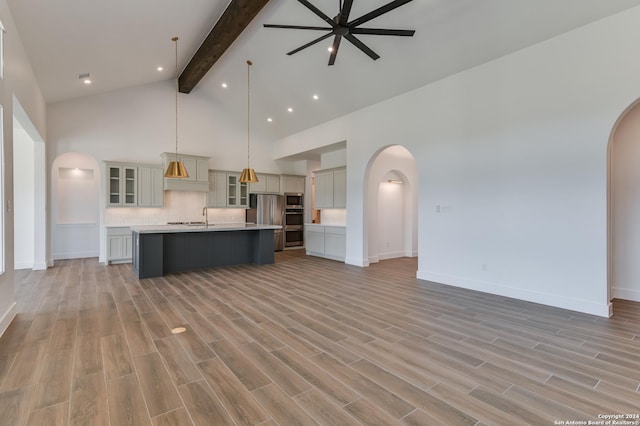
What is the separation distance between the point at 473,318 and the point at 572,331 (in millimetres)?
911

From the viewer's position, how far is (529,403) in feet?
6.53

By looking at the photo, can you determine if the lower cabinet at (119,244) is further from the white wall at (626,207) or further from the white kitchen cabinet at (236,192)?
the white wall at (626,207)

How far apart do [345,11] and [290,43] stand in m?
2.87

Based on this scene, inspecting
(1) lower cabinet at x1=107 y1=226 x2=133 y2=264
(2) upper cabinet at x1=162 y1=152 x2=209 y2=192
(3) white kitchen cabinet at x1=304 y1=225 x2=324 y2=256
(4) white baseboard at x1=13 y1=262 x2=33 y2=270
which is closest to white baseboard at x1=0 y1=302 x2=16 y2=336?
(1) lower cabinet at x1=107 y1=226 x2=133 y2=264

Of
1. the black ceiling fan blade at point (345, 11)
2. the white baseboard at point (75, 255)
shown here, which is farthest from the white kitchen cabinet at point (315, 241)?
the white baseboard at point (75, 255)

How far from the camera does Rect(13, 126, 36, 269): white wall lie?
256 inches

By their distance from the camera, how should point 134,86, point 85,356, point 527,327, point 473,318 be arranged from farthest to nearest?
point 134,86, point 473,318, point 527,327, point 85,356

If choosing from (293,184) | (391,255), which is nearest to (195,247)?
(293,184)

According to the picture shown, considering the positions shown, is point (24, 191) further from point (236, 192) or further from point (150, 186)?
point (236, 192)

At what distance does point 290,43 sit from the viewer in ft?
19.0

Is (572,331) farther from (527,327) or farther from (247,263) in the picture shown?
(247,263)

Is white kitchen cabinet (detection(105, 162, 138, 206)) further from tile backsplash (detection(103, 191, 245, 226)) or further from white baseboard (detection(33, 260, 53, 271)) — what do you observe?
white baseboard (detection(33, 260, 53, 271))

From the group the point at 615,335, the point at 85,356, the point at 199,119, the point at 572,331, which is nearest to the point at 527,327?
the point at 572,331

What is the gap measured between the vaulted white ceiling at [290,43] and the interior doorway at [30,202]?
3.85 ft
